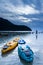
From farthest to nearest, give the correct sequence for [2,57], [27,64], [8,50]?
[8,50] → [2,57] → [27,64]

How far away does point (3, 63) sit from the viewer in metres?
Answer: 36.8

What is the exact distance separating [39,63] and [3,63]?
6.21m

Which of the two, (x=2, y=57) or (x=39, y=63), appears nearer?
(x=39, y=63)

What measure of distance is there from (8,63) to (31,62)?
13.0ft

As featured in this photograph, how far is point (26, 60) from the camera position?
35844 mm

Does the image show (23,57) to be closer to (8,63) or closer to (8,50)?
(8,63)

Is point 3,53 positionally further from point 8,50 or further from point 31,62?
point 31,62

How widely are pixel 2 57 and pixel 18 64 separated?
7.24 meters

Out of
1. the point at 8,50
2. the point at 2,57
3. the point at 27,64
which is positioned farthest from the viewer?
the point at 8,50

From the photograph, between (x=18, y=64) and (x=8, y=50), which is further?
(x=8, y=50)

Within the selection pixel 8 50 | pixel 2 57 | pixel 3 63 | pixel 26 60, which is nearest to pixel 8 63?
pixel 3 63

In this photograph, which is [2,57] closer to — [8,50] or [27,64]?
[8,50]

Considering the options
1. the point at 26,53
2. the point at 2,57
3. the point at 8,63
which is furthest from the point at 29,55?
the point at 2,57

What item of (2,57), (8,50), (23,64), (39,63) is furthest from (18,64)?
(8,50)
